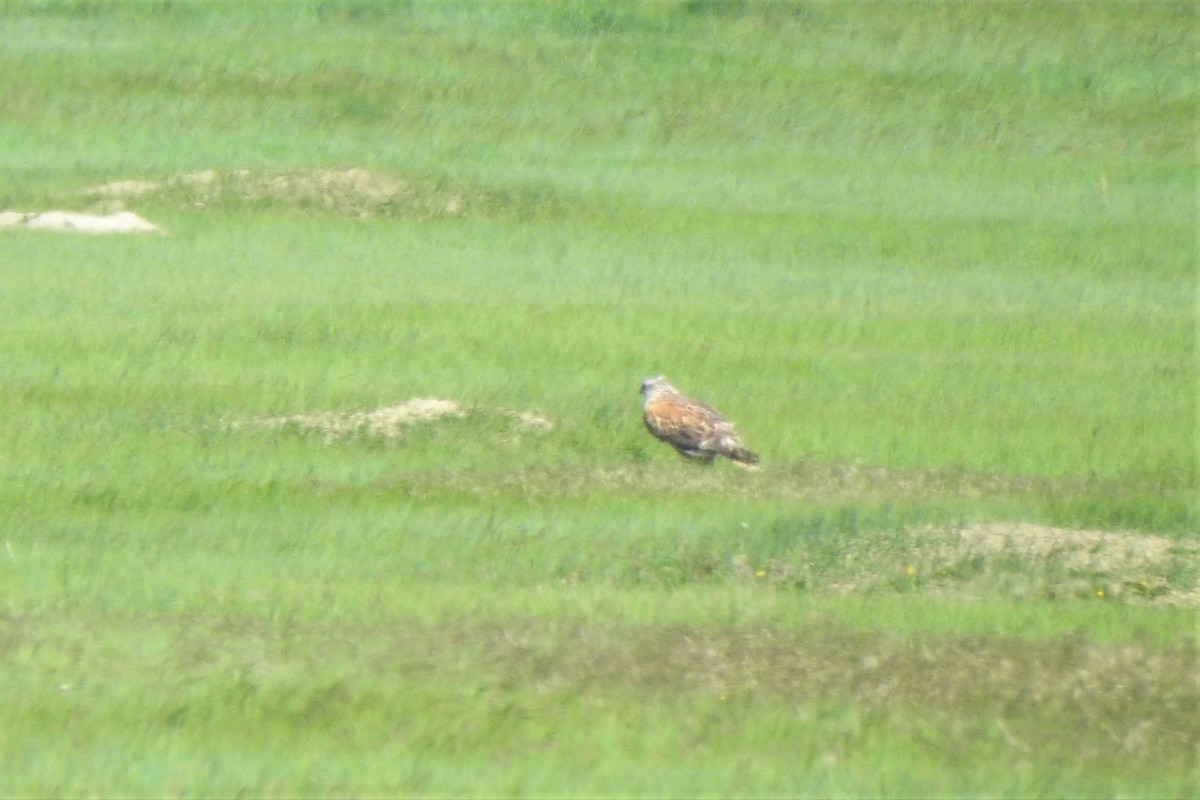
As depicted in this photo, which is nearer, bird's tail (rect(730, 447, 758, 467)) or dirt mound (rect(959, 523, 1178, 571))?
dirt mound (rect(959, 523, 1178, 571))

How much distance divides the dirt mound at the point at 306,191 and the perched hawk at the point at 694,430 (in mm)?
9750

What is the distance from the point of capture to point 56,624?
9.19m

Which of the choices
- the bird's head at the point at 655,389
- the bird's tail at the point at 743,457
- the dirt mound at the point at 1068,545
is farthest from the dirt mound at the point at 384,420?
the dirt mound at the point at 1068,545

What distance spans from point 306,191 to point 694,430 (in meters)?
11.0

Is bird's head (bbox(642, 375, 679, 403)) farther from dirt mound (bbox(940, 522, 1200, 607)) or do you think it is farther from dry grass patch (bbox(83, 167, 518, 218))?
dry grass patch (bbox(83, 167, 518, 218))

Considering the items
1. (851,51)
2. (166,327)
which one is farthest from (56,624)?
(851,51)

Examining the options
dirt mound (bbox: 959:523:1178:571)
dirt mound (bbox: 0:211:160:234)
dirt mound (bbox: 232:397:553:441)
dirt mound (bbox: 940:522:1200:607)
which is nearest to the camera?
dirt mound (bbox: 940:522:1200:607)

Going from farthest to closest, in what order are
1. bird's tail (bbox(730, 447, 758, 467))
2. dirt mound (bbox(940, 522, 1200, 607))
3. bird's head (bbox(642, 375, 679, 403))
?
bird's head (bbox(642, 375, 679, 403))
bird's tail (bbox(730, 447, 758, 467))
dirt mound (bbox(940, 522, 1200, 607))

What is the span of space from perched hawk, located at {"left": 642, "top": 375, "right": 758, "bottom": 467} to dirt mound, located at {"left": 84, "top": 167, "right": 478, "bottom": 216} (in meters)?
9.75

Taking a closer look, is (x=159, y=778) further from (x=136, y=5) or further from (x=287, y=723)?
(x=136, y=5)

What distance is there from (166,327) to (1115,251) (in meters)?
12.2

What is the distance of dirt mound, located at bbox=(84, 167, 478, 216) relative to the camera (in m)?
22.6

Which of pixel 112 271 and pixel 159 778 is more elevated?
pixel 159 778

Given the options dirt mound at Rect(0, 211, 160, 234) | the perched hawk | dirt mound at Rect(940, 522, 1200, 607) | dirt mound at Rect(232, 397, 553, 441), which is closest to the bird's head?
the perched hawk
